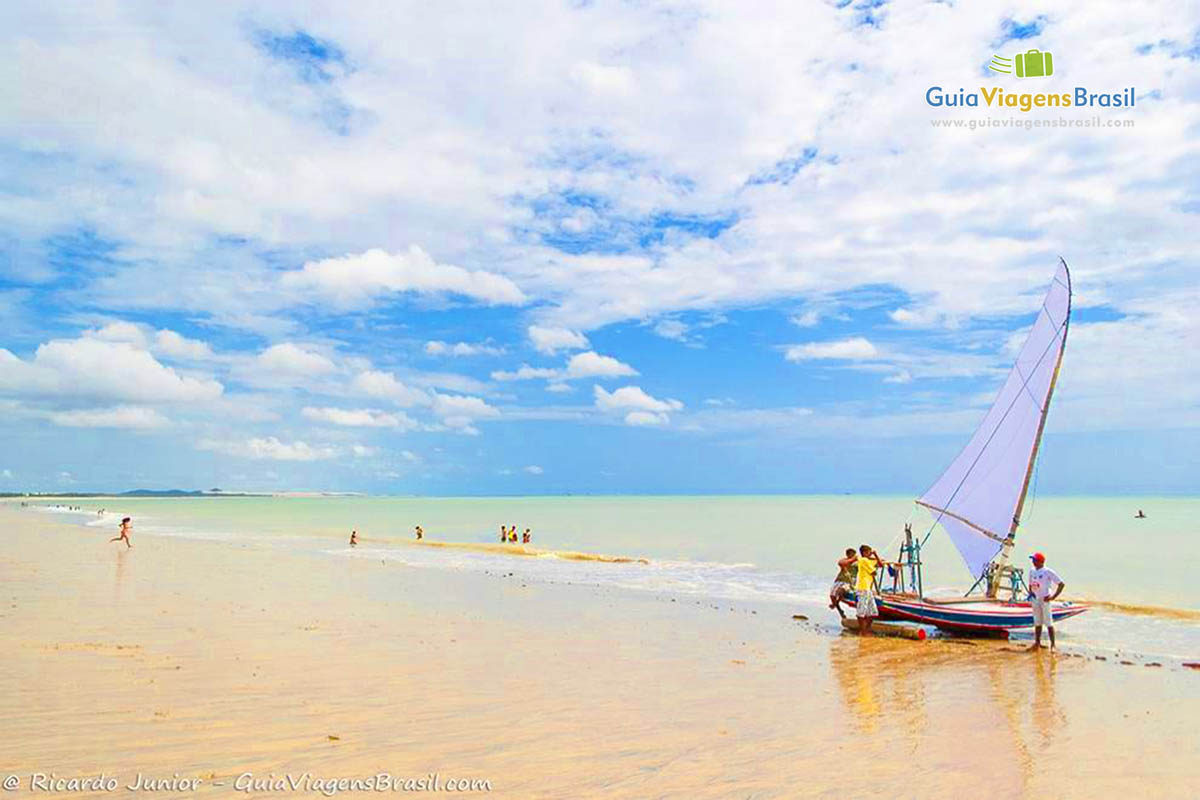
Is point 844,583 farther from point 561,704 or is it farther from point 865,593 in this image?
point 561,704

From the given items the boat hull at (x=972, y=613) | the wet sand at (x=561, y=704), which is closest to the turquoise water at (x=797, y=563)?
the boat hull at (x=972, y=613)

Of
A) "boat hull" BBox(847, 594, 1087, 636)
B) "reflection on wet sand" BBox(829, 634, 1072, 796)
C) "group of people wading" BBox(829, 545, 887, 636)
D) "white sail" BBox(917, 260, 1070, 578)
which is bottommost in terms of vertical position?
"reflection on wet sand" BBox(829, 634, 1072, 796)

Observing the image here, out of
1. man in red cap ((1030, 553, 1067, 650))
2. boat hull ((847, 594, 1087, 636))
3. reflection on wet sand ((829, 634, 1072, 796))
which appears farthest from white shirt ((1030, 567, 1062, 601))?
boat hull ((847, 594, 1087, 636))

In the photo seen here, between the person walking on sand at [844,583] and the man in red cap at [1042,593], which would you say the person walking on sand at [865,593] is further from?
the man in red cap at [1042,593]

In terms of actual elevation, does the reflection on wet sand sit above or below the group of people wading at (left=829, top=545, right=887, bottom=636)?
below

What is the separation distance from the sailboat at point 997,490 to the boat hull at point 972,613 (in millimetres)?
26

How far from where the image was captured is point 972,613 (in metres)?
20.0

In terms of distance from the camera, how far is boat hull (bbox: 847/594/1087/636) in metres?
20.0

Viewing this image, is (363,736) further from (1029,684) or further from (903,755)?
(1029,684)

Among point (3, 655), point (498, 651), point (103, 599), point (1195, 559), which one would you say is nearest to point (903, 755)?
point (498, 651)

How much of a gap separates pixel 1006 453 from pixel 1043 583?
523 cm

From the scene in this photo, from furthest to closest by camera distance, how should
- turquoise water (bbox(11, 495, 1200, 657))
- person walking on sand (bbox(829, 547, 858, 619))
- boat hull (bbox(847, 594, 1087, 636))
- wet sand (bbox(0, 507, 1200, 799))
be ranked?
turquoise water (bbox(11, 495, 1200, 657))
person walking on sand (bbox(829, 547, 858, 619))
boat hull (bbox(847, 594, 1087, 636))
wet sand (bbox(0, 507, 1200, 799))

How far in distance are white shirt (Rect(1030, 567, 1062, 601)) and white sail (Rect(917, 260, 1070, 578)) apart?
133 inches

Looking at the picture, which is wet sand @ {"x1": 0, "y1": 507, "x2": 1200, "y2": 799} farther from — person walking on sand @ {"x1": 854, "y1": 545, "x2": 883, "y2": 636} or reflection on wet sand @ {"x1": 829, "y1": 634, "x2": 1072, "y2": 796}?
person walking on sand @ {"x1": 854, "y1": 545, "x2": 883, "y2": 636}
